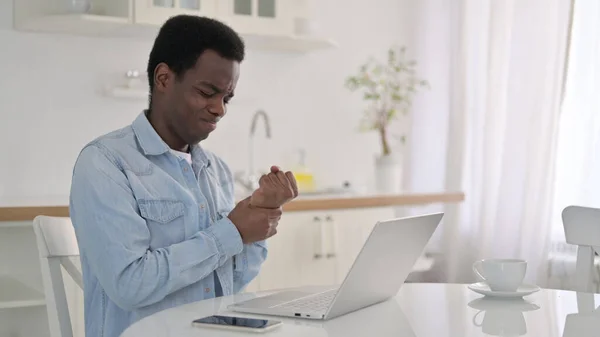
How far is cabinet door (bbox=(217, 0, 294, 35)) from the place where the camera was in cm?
355

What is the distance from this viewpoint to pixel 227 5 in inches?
140

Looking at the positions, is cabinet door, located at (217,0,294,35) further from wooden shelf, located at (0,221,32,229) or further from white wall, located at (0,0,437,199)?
wooden shelf, located at (0,221,32,229)

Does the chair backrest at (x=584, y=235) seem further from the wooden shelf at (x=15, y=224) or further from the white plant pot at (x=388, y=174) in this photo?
the white plant pot at (x=388, y=174)

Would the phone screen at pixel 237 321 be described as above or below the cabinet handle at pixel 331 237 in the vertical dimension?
above

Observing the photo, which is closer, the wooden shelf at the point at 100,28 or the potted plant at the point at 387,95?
the wooden shelf at the point at 100,28

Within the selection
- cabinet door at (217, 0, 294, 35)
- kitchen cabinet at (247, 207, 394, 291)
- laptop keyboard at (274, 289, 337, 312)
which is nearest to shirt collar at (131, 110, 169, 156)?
laptop keyboard at (274, 289, 337, 312)

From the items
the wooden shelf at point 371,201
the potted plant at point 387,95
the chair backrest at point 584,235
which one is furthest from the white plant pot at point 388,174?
the chair backrest at point 584,235

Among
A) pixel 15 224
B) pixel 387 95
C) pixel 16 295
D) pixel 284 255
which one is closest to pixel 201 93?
pixel 15 224

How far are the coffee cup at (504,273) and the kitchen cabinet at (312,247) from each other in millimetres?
1612

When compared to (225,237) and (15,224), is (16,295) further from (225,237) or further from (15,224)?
(225,237)

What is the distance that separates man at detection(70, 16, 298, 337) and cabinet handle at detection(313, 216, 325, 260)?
1.49m

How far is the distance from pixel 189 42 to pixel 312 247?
173cm

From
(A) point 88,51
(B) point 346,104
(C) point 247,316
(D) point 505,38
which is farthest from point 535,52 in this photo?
(C) point 247,316

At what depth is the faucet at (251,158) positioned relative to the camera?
12.3ft
